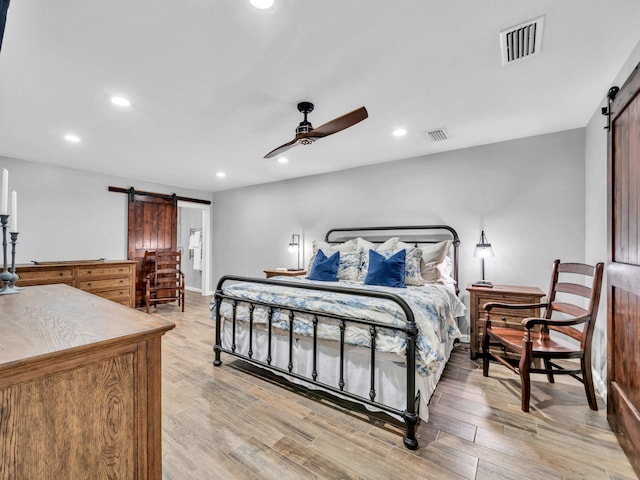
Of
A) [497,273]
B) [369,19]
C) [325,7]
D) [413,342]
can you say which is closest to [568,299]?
[497,273]

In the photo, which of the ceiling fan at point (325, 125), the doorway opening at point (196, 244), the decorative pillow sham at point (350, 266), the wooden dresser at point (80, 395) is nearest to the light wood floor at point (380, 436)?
the wooden dresser at point (80, 395)

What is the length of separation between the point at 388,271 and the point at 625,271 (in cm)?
173

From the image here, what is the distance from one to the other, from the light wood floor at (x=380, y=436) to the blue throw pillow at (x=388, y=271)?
100cm

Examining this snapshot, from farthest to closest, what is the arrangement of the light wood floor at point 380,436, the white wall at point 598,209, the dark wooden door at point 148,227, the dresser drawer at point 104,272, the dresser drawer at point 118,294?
the dark wooden door at point 148,227 → the dresser drawer at point 118,294 → the dresser drawer at point 104,272 → the white wall at point 598,209 → the light wood floor at point 380,436

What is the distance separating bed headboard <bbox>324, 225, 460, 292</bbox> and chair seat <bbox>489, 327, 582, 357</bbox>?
1040 mm

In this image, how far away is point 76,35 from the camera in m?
1.68

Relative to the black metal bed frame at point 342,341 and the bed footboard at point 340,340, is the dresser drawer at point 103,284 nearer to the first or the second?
the bed footboard at point 340,340

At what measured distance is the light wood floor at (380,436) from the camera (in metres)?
1.55

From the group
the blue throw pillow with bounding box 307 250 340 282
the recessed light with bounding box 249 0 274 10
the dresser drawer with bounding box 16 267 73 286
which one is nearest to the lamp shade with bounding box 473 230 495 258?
the blue throw pillow with bounding box 307 250 340 282

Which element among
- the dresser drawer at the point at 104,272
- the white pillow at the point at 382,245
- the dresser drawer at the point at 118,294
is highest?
the white pillow at the point at 382,245

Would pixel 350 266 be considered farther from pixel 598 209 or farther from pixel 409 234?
pixel 598 209

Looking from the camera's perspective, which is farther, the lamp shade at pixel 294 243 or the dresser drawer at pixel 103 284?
the lamp shade at pixel 294 243

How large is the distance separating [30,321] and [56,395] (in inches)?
14.7

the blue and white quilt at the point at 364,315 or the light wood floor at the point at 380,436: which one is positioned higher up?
the blue and white quilt at the point at 364,315
